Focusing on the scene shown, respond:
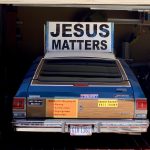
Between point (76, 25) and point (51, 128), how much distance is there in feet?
10.5

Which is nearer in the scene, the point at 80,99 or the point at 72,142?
the point at 80,99

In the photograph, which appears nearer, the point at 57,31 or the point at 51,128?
the point at 51,128

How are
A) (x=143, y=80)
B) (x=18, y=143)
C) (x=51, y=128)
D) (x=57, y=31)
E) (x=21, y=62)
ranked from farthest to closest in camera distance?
1. (x=21, y=62)
2. (x=143, y=80)
3. (x=57, y=31)
4. (x=18, y=143)
5. (x=51, y=128)

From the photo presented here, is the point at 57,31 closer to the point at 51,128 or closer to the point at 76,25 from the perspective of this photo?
the point at 76,25

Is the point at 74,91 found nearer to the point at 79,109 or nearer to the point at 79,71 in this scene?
the point at 79,109

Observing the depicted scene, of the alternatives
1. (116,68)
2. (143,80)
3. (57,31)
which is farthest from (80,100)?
(143,80)

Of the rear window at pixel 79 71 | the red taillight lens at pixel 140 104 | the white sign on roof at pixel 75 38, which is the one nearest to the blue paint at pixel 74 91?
the red taillight lens at pixel 140 104

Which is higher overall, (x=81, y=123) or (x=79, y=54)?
(x=79, y=54)

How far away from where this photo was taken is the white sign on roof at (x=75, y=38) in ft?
36.0

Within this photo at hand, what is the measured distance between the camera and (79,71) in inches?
380

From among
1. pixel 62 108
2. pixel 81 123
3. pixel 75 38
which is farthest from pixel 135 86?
pixel 75 38

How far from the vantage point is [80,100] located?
8.63 metres

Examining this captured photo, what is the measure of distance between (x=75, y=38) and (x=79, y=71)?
4.85 ft

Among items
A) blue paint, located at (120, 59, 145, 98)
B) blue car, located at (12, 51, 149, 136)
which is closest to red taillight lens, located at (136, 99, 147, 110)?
blue car, located at (12, 51, 149, 136)
